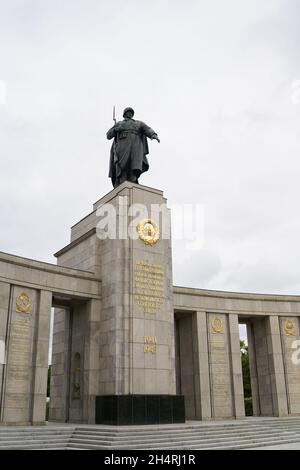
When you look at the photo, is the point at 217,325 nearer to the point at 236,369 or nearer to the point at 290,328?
the point at 236,369

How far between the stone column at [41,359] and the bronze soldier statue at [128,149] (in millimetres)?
7525

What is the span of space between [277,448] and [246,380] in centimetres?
2932

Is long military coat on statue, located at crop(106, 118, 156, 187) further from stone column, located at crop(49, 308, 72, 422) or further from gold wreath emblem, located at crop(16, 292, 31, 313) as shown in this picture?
gold wreath emblem, located at crop(16, 292, 31, 313)

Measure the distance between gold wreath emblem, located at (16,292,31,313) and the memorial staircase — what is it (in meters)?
4.87

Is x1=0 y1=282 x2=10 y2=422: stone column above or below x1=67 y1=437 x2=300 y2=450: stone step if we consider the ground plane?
above

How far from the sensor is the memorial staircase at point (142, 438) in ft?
47.4

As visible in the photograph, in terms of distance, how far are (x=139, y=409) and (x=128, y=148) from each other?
1261 centimetres

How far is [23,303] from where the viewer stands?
63.7ft

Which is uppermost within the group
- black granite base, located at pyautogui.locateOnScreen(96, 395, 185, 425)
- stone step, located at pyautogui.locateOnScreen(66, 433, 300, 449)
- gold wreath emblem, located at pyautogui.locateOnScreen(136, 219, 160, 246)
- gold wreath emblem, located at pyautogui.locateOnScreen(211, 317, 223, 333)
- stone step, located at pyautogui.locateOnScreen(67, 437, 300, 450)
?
gold wreath emblem, located at pyautogui.locateOnScreen(136, 219, 160, 246)

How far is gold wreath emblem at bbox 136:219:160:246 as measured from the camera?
22.0m

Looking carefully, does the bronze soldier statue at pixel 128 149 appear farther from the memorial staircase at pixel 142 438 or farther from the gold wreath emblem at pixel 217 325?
the memorial staircase at pixel 142 438

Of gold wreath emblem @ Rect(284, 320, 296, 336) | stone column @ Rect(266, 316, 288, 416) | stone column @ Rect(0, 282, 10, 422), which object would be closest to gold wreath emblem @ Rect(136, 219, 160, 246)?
stone column @ Rect(0, 282, 10, 422)

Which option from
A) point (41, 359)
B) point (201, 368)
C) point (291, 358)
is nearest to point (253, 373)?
point (291, 358)

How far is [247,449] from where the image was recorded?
1544 cm
